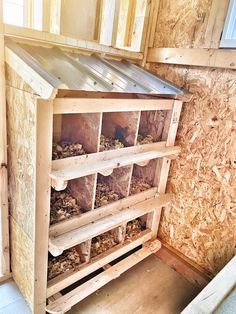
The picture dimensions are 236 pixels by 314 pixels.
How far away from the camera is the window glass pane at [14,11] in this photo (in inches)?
70.6

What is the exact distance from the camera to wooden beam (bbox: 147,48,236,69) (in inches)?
59.2

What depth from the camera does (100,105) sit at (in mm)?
1284

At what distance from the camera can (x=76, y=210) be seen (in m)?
1.55

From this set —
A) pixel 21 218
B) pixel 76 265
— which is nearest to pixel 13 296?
pixel 76 265

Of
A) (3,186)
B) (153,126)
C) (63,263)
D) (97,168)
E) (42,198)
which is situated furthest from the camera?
(153,126)

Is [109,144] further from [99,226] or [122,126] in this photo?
[99,226]

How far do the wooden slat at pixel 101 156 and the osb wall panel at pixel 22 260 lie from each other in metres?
0.48

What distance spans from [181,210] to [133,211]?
48 cm

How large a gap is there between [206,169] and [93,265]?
41.5 inches

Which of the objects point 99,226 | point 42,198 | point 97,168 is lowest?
point 99,226

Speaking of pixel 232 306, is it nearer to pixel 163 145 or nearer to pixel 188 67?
pixel 163 145

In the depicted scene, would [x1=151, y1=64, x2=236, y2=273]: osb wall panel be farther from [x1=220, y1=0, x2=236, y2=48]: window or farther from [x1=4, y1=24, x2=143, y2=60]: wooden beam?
[x1=4, y1=24, x2=143, y2=60]: wooden beam

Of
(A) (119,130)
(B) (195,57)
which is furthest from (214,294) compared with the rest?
(B) (195,57)

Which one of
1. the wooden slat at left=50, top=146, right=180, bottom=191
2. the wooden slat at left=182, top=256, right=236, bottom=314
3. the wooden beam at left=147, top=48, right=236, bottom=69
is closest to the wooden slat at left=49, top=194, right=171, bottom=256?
the wooden slat at left=50, top=146, right=180, bottom=191
